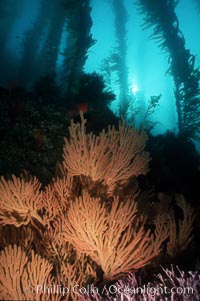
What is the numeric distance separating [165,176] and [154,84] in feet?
360

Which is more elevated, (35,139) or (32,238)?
(35,139)

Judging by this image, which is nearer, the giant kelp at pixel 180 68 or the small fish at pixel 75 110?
the small fish at pixel 75 110

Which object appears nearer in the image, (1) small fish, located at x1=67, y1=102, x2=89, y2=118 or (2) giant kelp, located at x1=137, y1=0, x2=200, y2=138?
(1) small fish, located at x1=67, y1=102, x2=89, y2=118

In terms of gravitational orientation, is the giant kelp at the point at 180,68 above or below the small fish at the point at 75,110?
above

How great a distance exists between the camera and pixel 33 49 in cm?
2567

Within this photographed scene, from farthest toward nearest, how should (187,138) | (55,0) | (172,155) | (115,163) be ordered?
(55,0) → (187,138) → (172,155) → (115,163)

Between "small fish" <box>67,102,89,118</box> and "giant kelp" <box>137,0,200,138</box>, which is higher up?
"giant kelp" <box>137,0,200,138</box>

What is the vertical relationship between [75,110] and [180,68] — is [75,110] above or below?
below

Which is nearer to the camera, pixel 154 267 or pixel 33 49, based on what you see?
pixel 154 267

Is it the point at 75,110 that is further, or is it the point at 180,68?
the point at 180,68

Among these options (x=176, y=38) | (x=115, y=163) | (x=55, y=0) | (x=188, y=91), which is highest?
(x=55, y=0)

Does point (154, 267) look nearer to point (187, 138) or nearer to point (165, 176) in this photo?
point (165, 176)

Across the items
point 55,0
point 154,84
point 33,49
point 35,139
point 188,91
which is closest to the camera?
point 35,139

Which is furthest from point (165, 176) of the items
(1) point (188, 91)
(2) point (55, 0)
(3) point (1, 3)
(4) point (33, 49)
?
(3) point (1, 3)
